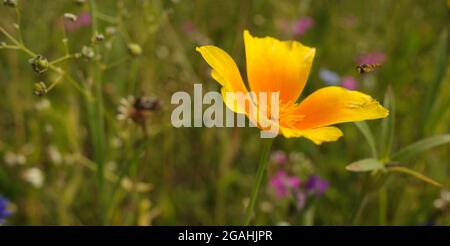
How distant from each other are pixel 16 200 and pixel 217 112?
0.87 m

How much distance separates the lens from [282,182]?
1821mm

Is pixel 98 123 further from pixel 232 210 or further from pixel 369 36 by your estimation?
pixel 369 36

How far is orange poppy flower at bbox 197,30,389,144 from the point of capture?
1018 millimetres

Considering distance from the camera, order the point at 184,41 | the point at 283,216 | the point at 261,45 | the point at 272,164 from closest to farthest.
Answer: the point at 261,45, the point at 283,216, the point at 272,164, the point at 184,41

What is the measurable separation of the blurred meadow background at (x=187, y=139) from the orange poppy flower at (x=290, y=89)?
0.29 metres

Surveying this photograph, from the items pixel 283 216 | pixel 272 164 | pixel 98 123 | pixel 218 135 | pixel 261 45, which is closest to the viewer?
pixel 261 45

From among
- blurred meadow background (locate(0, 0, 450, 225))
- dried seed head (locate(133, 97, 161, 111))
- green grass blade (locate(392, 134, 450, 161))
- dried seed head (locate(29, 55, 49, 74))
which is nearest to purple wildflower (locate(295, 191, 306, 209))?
blurred meadow background (locate(0, 0, 450, 225))

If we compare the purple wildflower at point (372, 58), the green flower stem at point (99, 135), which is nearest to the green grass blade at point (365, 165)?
the green flower stem at point (99, 135)

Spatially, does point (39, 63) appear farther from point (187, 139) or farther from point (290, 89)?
point (187, 139)

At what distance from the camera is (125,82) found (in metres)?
2.33

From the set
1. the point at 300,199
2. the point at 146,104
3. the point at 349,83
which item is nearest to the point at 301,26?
the point at 349,83

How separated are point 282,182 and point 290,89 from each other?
66 centimetres

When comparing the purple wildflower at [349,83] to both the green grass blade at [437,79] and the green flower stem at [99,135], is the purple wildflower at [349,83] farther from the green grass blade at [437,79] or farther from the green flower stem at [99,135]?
the green flower stem at [99,135]
